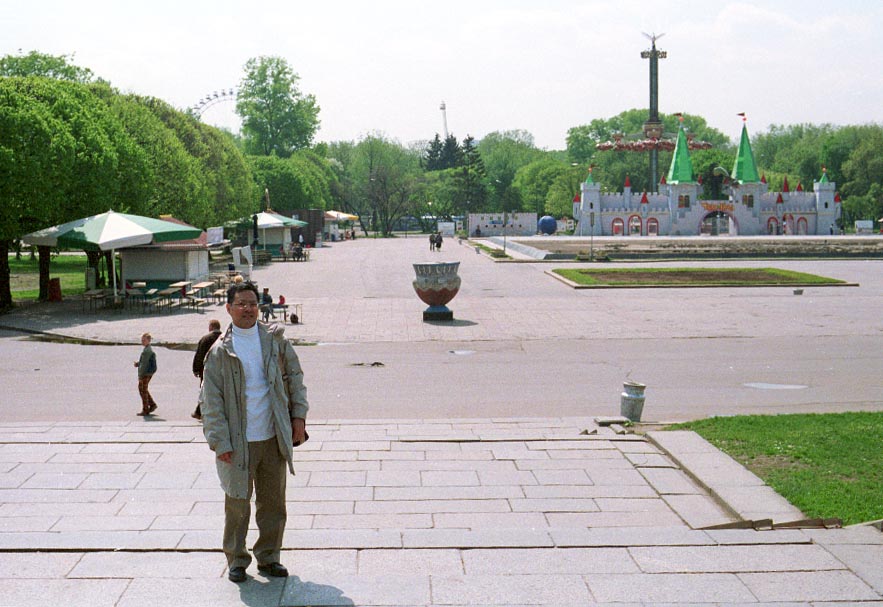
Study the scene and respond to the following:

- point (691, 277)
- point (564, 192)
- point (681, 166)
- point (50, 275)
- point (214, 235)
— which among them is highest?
point (681, 166)

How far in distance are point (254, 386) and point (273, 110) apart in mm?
91352

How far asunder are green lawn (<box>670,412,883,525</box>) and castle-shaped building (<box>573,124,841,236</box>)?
81.3m

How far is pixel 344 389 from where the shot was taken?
14.4 m

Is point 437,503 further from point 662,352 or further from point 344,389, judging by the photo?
point 662,352

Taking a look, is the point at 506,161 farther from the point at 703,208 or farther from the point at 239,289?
the point at 239,289

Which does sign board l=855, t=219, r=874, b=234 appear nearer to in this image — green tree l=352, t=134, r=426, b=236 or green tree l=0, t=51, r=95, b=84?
green tree l=352, t=134, r=426, b=236

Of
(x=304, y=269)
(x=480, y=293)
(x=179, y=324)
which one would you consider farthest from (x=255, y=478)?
(x=304, y=269)

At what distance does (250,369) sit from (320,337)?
1499 cm

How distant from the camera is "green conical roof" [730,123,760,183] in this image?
91.9 m

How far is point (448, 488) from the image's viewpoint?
25.5ft

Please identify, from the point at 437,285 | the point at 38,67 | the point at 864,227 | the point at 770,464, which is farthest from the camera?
the point at 864,227

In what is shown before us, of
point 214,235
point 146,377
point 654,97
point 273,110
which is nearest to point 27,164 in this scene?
point 146,377

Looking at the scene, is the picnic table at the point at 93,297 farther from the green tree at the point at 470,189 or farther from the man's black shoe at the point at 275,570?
the green tree at the point at 470,189

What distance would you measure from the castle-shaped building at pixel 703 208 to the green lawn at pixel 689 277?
165ft
